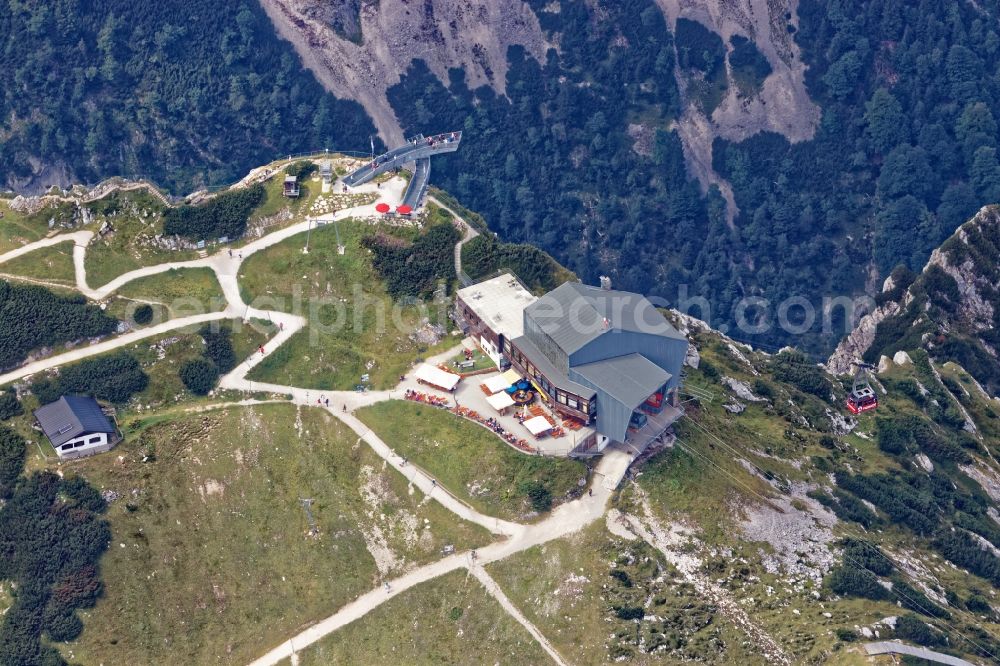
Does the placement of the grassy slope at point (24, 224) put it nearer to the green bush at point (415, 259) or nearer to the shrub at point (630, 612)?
the green bush at point (415, 259)

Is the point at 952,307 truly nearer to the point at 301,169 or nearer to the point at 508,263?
the point at 508,263

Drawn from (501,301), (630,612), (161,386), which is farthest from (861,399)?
(161,386)

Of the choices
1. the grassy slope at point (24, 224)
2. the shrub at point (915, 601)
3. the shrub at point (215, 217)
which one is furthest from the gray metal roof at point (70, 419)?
the shrub at point (915, 601)

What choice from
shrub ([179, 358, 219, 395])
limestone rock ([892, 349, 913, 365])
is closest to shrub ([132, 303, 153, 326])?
shrub ([179, 358, 219, 395])

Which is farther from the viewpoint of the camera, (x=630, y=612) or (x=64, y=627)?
(x=64, y=627)

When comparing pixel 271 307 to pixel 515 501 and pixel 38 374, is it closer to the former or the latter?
pixel 38 374
